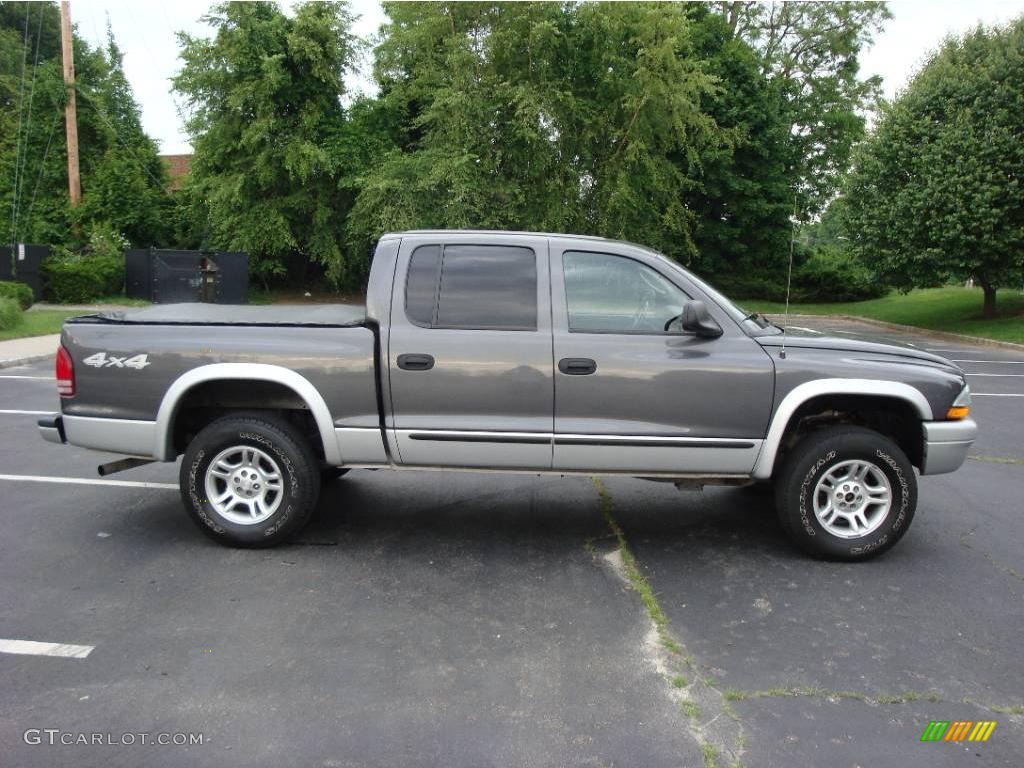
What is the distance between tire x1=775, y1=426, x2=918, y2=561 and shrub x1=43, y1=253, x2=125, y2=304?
24002 millimetres

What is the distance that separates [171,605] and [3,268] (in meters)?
23.3

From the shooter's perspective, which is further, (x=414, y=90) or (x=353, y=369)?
(x=414, y=90)

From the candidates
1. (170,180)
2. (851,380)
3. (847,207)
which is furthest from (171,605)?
(170,180)

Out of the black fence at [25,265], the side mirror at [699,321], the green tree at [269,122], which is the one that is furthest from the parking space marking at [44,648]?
the green tree at [269,122]

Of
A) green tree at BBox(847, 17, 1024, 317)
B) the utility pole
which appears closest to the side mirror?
green tree at BBox(847, 17, 1024, 317)

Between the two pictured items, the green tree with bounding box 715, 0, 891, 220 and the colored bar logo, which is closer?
the colored bar logo

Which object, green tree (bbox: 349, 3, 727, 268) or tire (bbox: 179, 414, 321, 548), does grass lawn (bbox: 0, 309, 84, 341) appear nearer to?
green tree (bbox: 349, 3, 727, 268)

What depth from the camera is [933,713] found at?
3.21 meters

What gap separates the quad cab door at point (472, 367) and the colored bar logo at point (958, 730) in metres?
2.35

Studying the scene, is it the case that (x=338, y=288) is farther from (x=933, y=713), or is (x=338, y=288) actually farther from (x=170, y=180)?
(x=933, y=713)

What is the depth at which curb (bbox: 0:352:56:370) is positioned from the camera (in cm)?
1293

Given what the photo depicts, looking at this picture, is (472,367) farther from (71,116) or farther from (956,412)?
(71,116)

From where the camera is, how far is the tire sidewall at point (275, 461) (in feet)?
15.7

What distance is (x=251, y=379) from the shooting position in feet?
15.6
